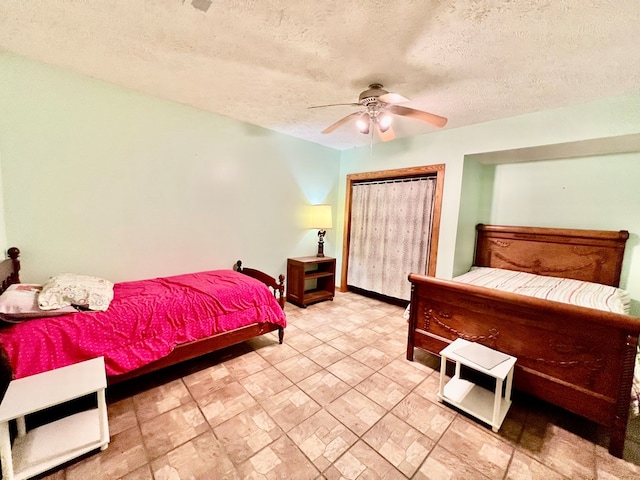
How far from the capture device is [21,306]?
1.55m

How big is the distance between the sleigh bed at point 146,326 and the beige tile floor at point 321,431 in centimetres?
28

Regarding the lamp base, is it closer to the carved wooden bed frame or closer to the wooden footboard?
the carved wooden bed frame

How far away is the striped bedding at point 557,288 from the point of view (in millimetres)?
2045

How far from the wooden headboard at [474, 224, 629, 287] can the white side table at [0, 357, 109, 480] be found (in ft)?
13.4

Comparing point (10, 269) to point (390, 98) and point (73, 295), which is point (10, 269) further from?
point (390, 98)

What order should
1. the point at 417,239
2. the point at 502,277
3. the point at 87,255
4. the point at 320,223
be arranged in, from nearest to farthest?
the point at 87,255 → the point at 502,277 → the point at 417,239 → the point at 320,223

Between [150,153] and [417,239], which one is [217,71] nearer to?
[150,153]

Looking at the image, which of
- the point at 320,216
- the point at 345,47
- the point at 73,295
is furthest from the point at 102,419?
the point at 320,216

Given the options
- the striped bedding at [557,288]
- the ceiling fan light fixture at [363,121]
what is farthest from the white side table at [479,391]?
the ceiling fan light fixture at [363,121]

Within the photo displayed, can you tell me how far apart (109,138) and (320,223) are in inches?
99.0

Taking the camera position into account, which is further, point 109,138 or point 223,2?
point 109,138

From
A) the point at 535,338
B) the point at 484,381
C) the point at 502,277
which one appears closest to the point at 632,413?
the point at 535,338

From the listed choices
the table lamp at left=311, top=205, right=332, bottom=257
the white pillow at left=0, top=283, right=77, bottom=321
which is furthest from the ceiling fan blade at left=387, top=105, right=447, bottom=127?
the white pillow at left=0, top=283, right=77, bottom=321

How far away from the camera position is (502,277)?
9.41 ft
